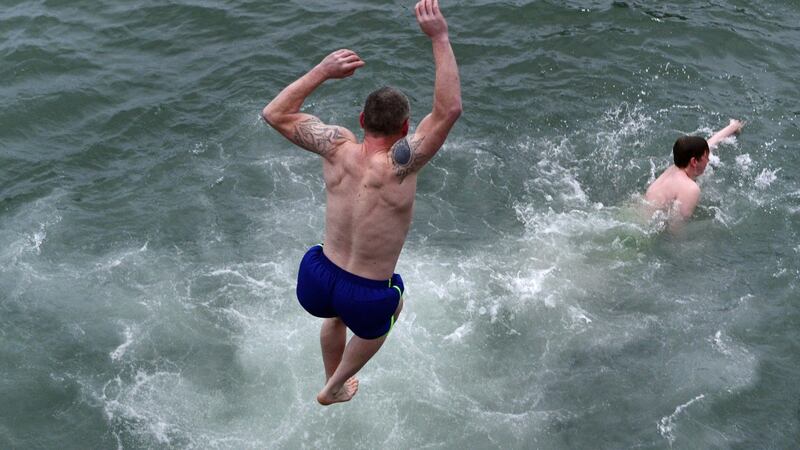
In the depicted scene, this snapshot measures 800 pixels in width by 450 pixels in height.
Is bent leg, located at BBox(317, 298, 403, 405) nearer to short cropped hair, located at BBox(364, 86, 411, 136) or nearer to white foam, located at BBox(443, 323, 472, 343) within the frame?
short cropped hair, located at BBox(364, 86, 411, 136)

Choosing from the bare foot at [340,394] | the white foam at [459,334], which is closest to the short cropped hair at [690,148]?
the white foam at [459,334]

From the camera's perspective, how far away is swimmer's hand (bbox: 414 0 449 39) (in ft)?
A: 16.7

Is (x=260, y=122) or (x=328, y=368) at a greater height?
(x=328, y=368)

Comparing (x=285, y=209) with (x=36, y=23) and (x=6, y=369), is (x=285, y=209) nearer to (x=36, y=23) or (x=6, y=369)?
(x=6, y=369)

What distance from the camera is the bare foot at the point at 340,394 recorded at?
270 inches

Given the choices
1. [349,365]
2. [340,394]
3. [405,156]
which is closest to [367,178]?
[405,156]

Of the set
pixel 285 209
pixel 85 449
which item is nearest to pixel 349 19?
pixel 285 209

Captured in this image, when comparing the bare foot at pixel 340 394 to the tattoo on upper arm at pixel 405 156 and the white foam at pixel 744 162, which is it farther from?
the white foam at pixel 744 162

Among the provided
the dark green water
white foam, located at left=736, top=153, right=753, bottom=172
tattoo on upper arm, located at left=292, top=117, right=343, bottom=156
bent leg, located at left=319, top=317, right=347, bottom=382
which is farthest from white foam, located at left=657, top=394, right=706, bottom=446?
tattoo on upper arm, located at left=292, top=117, right=343, bottom=156

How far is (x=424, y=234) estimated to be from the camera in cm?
1025

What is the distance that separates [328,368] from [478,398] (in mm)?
1973

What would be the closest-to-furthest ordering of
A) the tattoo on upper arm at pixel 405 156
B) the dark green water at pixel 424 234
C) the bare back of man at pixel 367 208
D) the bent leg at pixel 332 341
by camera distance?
the tattoo on upper arm at pixel 405 156, the bare back of man at pixel 367 208, the bent leg at pixel 332 341, the dark green water at pixel 424 234

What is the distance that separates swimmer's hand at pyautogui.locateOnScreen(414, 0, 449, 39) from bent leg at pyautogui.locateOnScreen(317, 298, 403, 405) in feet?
6.48

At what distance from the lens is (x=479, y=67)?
12969mm
